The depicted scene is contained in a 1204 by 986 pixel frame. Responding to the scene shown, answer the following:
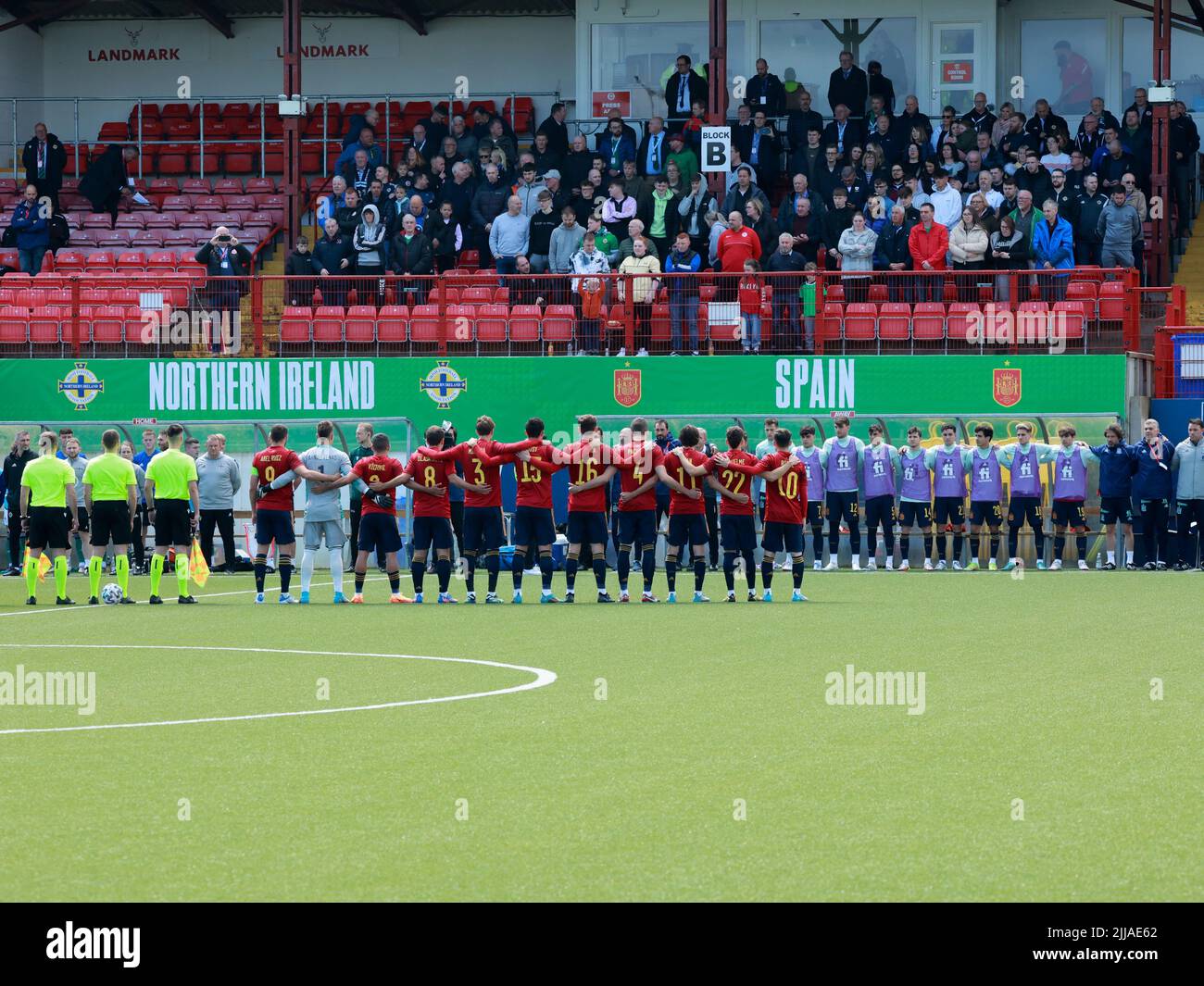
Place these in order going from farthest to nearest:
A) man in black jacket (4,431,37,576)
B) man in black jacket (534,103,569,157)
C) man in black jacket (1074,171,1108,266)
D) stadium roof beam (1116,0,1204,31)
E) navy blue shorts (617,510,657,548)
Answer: stadium roof beam (1116,0,1204,31) < man in black jacket (534,103,569,157) < man in black jacket (1074,171,1108,266) < man in black jacket (4,431,37,576) < navy blue shorts (617,510,657,548)

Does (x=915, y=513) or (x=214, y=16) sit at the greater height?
(x=214, y=16)

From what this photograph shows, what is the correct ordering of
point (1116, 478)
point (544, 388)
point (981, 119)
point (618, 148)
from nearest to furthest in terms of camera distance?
1. point (1116, 478)
2. point (544, 388)
3. point (981, 119)
4. point (618, 148)

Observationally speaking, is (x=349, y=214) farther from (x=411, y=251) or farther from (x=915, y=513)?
(x=915, y=513)

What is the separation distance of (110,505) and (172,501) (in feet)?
2.65

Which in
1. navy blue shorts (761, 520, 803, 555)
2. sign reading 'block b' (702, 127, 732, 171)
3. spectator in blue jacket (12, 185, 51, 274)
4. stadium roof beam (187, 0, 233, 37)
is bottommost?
navy blue shorts (761, 520, 803, 555)

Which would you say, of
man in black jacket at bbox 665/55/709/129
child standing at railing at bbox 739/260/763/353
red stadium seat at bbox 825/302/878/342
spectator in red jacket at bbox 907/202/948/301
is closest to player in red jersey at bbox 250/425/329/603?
child standing at railing at bbox 739/260/763/353

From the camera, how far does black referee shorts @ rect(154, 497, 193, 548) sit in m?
20.7

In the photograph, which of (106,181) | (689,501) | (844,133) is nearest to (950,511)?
(689,501)

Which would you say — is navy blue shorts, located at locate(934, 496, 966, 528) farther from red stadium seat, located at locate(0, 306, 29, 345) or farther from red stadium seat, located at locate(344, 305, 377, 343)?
red stadium seat, located at locate(0, 306, 29, 345)

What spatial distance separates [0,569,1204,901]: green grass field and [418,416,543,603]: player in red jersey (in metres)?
3.38

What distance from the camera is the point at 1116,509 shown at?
1006 inches

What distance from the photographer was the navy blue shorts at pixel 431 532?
2008 centimetres

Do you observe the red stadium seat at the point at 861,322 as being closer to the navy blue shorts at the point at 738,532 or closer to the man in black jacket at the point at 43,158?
the navy blue shorts at the point at 738,532

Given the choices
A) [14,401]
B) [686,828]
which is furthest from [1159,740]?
[14,401]
